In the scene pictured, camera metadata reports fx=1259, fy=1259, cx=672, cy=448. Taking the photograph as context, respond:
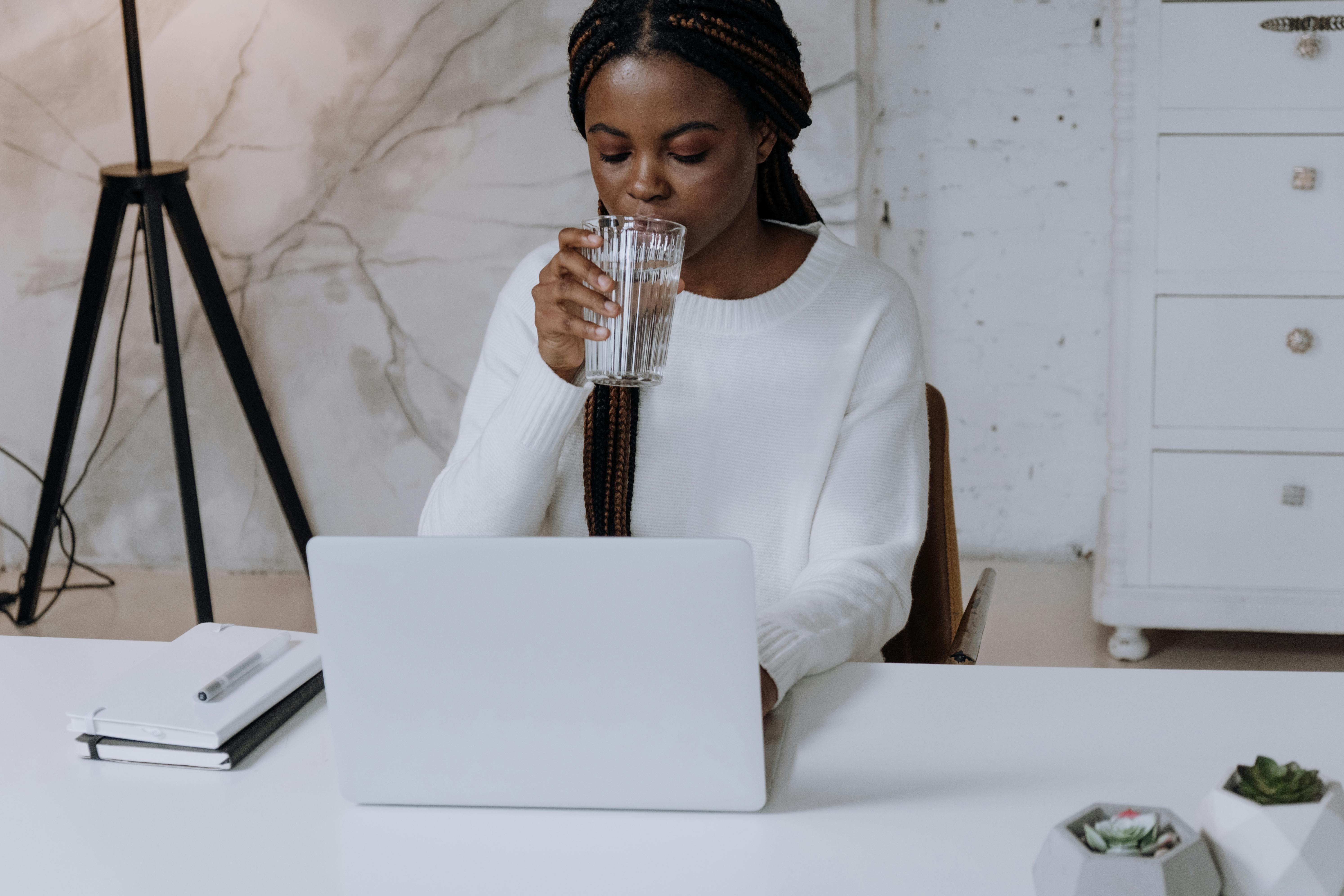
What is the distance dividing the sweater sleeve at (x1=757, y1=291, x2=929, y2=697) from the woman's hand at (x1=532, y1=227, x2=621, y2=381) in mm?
269

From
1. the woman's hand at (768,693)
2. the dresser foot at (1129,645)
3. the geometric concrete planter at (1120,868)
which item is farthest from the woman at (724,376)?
the dresser foot at (1129,645)

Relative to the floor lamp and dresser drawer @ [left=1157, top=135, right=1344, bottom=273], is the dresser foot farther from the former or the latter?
the floor lamp

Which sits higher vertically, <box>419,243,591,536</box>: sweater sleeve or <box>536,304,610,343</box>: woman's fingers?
<box>536,304,610,343</box>: woman's fingers

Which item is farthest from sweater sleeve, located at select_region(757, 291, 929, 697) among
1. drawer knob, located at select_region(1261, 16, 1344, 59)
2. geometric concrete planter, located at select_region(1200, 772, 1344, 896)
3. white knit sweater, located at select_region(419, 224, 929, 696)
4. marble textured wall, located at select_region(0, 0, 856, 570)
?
marble textured wall, located at select_region(0, 0, 856, 570)

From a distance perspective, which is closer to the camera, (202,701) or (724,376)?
(202,701)

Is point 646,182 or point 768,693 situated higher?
point 646,182

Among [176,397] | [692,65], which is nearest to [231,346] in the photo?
[176,397]

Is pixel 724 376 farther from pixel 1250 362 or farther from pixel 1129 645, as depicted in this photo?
pixel 1129 645

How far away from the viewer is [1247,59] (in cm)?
203

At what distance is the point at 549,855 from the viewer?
2.39 ft

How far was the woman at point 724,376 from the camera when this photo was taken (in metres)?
1.12

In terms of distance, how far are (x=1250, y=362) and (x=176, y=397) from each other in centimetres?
185

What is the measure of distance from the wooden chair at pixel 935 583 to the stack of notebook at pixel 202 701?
2.02 feet

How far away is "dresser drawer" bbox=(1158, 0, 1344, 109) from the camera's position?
2006mm
